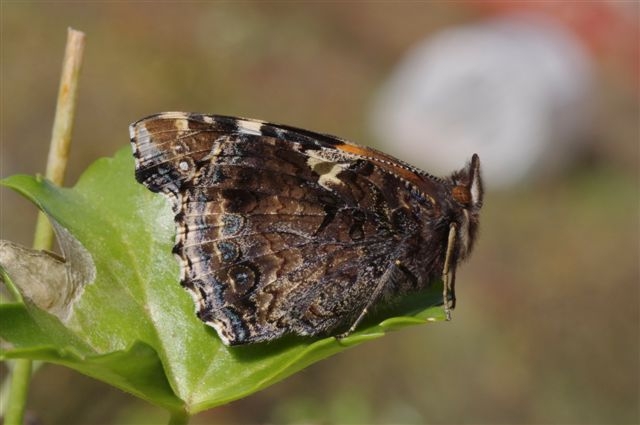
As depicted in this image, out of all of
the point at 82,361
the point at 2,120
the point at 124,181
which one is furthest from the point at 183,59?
the point at 82,361

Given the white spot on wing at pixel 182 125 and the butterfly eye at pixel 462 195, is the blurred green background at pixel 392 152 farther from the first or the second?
the white spot on wing at pixel 182 125

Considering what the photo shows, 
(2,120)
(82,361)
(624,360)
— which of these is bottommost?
(624,360)

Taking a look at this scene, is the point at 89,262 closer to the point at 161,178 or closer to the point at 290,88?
the point at 161,178

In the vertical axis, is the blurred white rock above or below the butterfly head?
above

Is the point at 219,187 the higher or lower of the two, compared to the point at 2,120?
lower

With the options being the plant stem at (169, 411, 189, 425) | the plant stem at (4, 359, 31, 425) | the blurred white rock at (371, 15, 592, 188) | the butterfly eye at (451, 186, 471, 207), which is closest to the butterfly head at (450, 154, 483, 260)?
the butterfly eye at (451, 186, 471, 207)

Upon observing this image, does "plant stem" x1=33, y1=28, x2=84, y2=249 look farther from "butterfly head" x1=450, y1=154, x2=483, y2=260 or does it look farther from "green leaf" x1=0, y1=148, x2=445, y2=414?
"butterfly head" x1=450, y1=154, x2=483, y2=260

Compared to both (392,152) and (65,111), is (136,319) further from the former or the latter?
(392,152)
